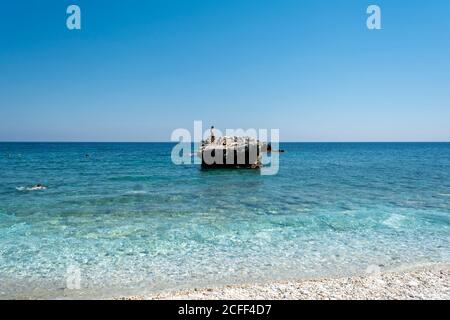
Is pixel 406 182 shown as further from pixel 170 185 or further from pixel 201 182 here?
pixel 170 185

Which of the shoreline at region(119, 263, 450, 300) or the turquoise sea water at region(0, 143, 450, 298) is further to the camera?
the turquoise sea water at region(0, 143, 450, 298)

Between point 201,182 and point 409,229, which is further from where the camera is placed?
point 201,182

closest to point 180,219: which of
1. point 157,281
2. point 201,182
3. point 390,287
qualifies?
point 157,281

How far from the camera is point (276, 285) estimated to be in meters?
8.05

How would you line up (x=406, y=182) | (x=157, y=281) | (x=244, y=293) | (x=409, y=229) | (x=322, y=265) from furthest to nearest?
1. (x=406, y=182)
2. (x=409, y=229)
3. (x=322, y=265)
4. (x=157, y=281)
5. (x=244, y=293)

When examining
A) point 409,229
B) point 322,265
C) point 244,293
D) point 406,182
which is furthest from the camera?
point 406,182

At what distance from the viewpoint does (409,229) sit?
13.7m

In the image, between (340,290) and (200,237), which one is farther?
(200,237)

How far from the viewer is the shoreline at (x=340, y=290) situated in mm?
7320

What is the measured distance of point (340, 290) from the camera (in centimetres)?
768

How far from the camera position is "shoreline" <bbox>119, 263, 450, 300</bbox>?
24.0 ft

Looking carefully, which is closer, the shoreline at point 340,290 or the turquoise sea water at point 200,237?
the shoreline at point 340,290
